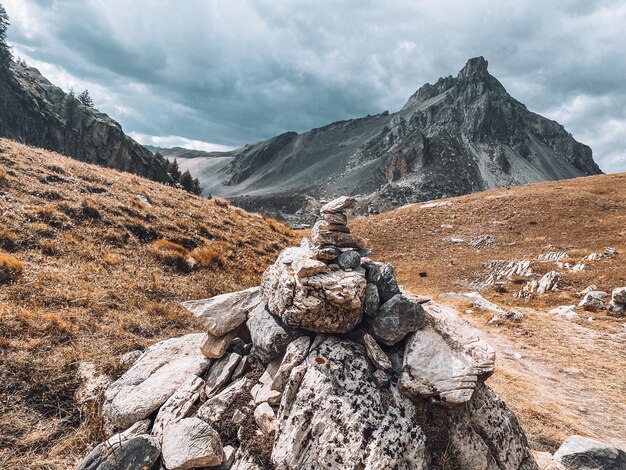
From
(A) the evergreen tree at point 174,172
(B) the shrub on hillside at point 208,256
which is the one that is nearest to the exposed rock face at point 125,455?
(B) the shrub on hillside at point 208,256

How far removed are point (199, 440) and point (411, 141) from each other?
21104 centimetres

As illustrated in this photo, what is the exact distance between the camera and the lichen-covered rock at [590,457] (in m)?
7.83

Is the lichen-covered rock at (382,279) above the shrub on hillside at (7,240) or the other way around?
above

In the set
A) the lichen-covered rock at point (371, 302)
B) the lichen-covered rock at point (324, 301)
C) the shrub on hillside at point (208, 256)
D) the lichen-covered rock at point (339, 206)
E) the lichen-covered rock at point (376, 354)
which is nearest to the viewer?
the lichen-covered rock at point (376, 354)

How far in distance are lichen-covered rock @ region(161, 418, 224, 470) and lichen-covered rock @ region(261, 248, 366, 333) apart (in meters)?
2.79

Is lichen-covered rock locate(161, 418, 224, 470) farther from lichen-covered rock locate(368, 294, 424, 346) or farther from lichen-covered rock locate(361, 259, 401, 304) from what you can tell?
lichen-covered rock locate(361, 259, 401, 304)

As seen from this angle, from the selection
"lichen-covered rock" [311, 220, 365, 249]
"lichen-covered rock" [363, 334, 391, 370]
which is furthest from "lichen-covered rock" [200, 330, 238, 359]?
"lichen-covered rock" [363, 334, 391, 370]

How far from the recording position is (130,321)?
38.9ft

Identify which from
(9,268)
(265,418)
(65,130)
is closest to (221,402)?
(265,418)

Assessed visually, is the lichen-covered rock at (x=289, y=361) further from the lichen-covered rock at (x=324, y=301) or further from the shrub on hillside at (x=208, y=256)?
the shrub on hillside at (x=208, y=256)

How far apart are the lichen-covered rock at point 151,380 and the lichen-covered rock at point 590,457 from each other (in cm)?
959

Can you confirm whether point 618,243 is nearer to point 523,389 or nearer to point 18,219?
point 523,389

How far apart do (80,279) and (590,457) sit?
1777 cm

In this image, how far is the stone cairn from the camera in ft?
20.4
